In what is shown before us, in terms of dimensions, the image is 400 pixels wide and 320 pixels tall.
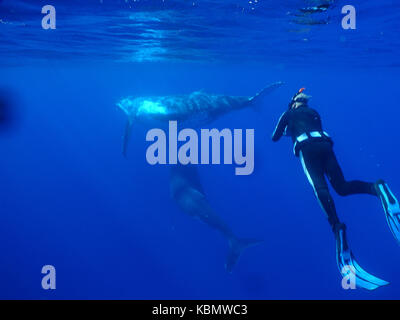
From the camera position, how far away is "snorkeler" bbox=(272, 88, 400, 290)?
22.8ft

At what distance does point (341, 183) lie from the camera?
7.76m

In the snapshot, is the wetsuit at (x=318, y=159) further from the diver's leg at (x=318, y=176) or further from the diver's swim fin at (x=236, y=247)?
the diver's swim fin at (x=236, y=247)

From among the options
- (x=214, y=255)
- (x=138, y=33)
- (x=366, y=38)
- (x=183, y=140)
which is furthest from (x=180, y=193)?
(x=366, y=38)

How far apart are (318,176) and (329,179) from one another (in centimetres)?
30

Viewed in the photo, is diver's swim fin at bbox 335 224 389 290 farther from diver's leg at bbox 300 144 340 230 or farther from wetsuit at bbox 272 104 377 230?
diver's leg at bbox 300 144 340 230

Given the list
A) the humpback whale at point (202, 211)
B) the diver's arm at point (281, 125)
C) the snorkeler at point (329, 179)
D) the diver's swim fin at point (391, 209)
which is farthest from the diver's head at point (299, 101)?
the humpback whale at point (202, 211)

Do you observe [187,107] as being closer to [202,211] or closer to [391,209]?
[202,211]

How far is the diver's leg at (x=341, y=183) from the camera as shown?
759 centimetres

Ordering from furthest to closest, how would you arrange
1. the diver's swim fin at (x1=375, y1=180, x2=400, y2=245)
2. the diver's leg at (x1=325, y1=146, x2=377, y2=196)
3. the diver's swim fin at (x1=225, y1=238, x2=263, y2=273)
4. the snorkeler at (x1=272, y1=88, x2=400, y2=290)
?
the diver's swim fin at (x1=225, y1=238, x2=263, y2=273) → the diver's leg at (x1=325, y1=146, x2=377, y2=196) → the snorkeler at (x1=272, y1=88, x2=400, y2=290) → the diver's swim fin at (x1=375, y1=180, x2=400, y2=245)

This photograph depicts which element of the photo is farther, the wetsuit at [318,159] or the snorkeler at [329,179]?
the wetsuit at [318,159]

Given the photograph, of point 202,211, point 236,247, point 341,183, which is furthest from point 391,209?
point 202,211

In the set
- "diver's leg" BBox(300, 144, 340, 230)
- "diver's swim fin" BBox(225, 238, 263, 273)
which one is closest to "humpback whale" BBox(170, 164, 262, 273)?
"diver's swim fin" BBox(225, 238, 263, 273)

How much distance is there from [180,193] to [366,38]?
13815 mm

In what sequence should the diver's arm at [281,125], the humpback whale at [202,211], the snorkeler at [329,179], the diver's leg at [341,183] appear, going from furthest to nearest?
the humpback whale at [202,211] → the diver's arm at [281,125] → the diver's leg at [341,183] → the snorkeler at [329,179]
